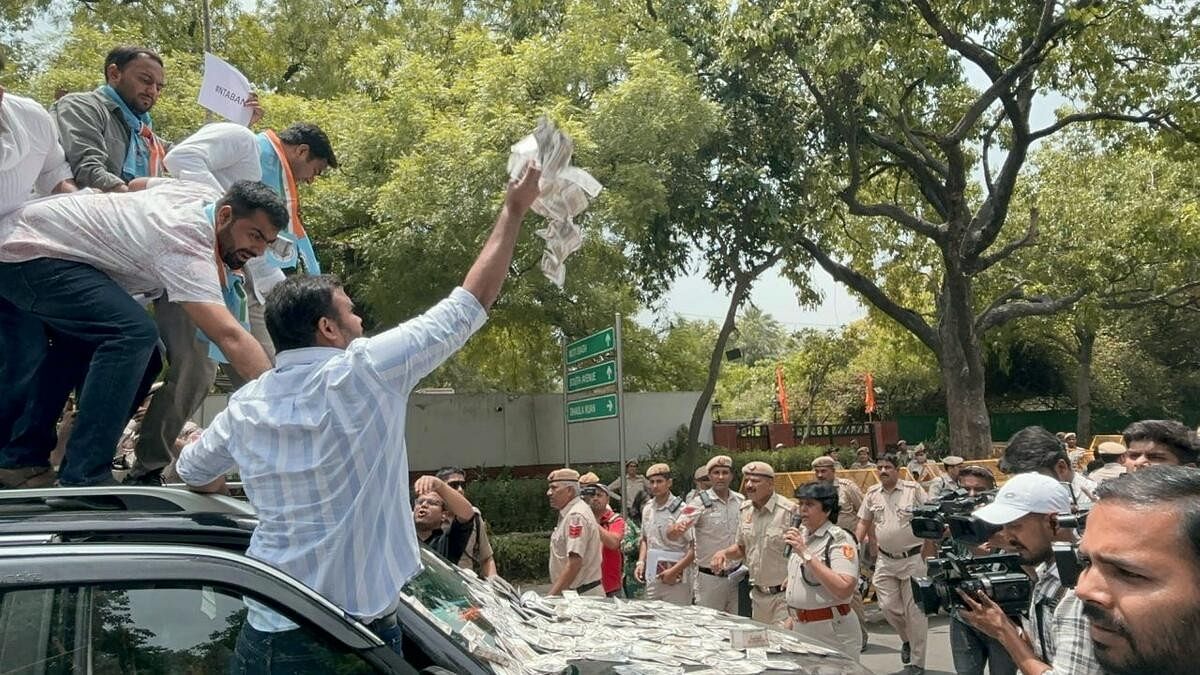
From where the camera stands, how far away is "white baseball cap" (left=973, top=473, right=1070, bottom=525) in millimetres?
3498

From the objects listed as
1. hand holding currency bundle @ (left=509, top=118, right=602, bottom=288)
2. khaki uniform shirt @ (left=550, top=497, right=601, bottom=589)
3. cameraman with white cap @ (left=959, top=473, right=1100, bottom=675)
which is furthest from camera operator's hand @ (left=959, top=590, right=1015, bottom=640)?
khaki uniform shirt @ (left=550, top=497, right=601, bottom=589)

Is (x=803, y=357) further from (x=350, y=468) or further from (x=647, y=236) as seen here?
(x=350, y=468)

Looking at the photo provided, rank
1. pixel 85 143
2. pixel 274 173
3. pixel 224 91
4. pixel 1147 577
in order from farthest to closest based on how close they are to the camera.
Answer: pixel 224 91, pixel 274 173, pixel 85 143, pixel 1147 577

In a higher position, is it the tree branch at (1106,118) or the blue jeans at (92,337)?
the tree branch at (1106,118)

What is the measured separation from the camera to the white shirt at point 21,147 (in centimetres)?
343

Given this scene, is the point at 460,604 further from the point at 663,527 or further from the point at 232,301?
the point at 663,527

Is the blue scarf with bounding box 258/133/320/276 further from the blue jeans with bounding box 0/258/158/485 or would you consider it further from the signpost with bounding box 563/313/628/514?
the signpost with bounding box 563/313/628/514

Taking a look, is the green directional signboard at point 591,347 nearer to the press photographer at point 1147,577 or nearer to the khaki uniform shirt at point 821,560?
the khaki uniform shirt at point 821,560

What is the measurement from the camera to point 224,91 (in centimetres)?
469

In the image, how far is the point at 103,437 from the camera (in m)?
3.25

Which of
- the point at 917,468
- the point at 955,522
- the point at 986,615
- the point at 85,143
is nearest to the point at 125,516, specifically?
the point at 85,143

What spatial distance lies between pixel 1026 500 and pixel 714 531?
5.42 metres

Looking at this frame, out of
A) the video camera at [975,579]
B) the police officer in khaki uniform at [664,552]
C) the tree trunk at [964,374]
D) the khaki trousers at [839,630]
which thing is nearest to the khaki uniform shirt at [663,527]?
the police officer in khaki uniform at [664,552]

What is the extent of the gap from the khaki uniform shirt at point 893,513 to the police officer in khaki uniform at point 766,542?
153cm
